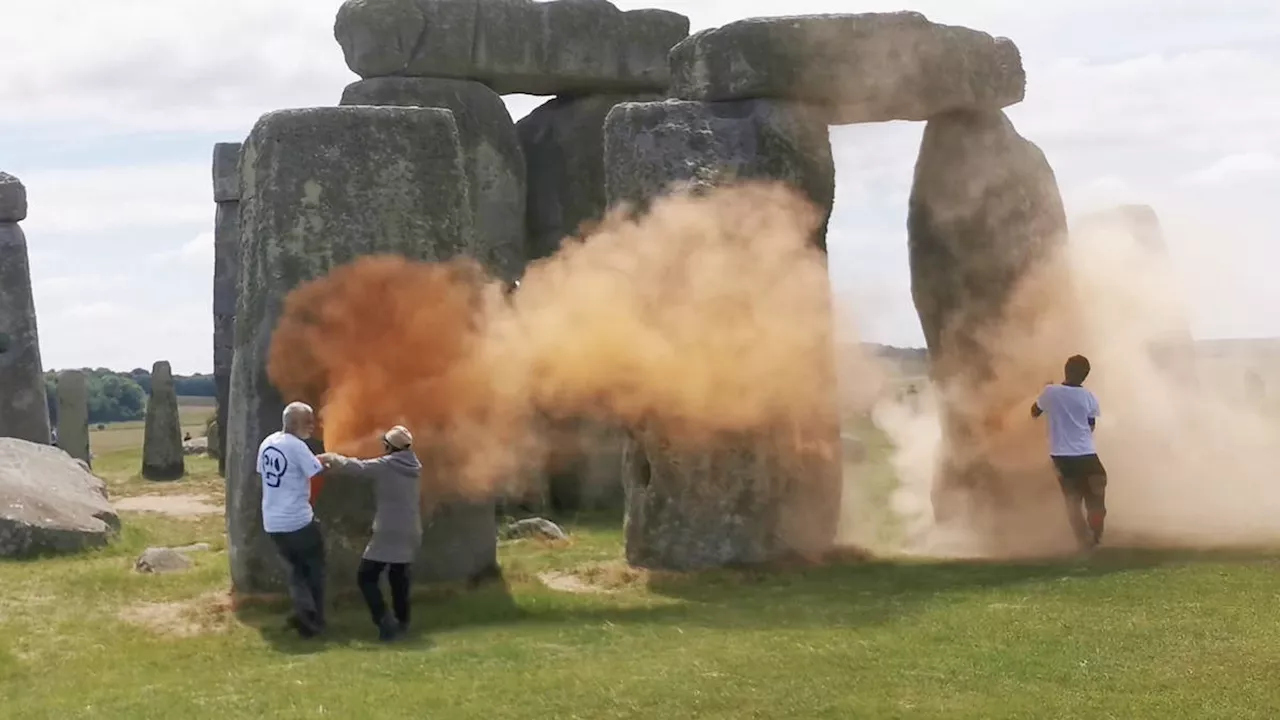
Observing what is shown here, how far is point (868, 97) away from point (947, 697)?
22.6ft

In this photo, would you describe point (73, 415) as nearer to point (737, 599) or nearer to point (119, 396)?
point (737, 599)

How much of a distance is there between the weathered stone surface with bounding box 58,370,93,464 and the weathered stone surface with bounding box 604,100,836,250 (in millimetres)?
16135

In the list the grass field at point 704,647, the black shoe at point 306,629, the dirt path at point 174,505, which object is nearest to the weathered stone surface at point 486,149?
the dirt path at point 174,505

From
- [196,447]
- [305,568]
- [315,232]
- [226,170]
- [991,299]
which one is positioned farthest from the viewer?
[196,447]

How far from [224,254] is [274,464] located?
53.7 ft

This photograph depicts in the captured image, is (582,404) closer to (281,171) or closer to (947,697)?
(281,171)

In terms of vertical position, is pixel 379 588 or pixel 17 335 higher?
pixel 17 335

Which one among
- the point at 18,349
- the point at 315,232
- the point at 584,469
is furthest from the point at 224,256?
the point at 315,232

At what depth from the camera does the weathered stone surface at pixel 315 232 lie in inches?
479

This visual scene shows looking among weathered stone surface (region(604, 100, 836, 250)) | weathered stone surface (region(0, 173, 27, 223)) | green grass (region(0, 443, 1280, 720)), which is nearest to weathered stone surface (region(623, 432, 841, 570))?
green grass (region(0, 443, 1280, 720))

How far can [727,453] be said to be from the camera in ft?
44.2

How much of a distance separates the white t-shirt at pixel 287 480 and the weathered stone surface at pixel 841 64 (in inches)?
198

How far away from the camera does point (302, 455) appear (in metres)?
10.9

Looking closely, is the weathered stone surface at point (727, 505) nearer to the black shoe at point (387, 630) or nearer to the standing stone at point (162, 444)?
the black shoe at point (387, 630)
